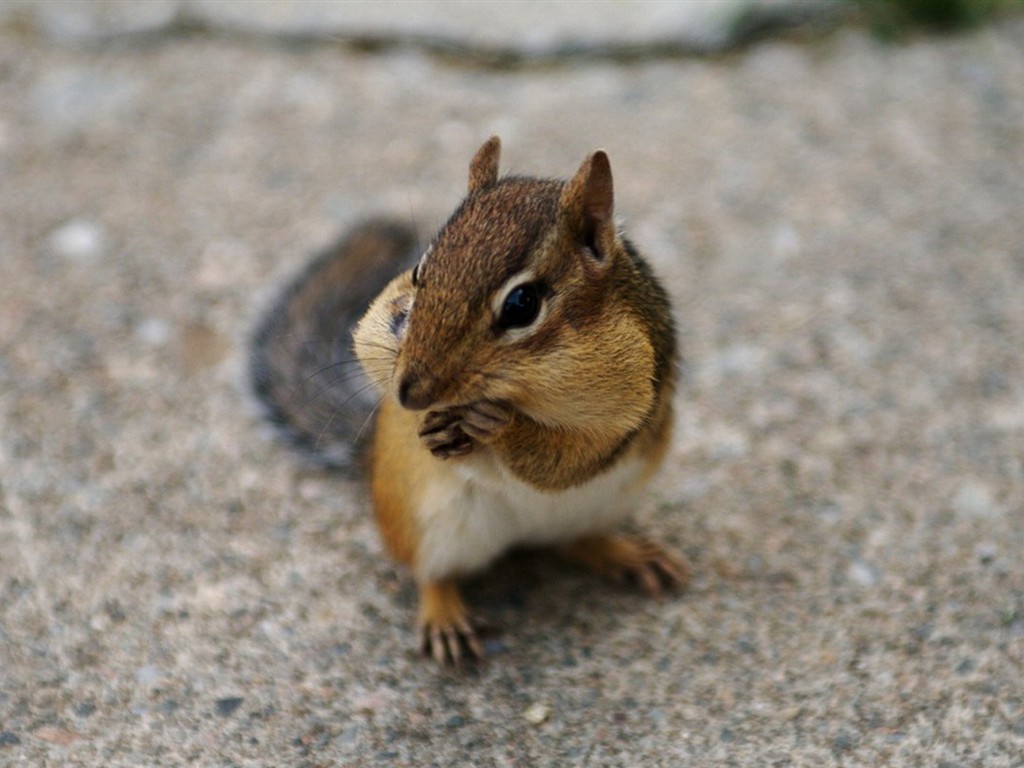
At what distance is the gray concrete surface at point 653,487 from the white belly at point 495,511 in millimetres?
156

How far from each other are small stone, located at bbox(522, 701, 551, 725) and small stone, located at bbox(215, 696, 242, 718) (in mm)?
425

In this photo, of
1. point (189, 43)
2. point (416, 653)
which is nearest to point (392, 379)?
point (416, 653)

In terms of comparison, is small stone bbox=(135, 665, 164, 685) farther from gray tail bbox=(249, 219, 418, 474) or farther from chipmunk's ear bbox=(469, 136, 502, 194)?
chipmunk's ear bbox=(469, 136, 502, 194)

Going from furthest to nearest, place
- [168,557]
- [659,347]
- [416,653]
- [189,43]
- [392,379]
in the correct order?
[189,43] < [168,557] < [416,653] < [659,347] < [392,379]

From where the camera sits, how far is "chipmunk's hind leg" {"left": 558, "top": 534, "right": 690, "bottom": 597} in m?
2.07

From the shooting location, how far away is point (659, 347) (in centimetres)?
182

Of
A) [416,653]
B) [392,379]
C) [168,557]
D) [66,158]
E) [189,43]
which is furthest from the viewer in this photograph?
[189,43]

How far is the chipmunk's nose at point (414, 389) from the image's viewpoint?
1518 millimetres

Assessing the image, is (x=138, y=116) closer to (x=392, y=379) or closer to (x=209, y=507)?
(x=209, y=507)

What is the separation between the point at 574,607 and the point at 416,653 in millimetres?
280

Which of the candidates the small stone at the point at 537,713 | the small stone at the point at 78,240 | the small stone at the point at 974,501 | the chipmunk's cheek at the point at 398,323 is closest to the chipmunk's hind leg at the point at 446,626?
the small stone at the point at 537,713

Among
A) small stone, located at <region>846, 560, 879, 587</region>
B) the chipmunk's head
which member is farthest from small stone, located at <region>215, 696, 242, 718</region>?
small stone, located at <region>846, 560, 879, 587</region>

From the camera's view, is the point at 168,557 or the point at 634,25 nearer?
the point at 168,557

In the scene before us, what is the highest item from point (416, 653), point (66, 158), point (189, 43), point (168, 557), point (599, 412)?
point (189, 43)
